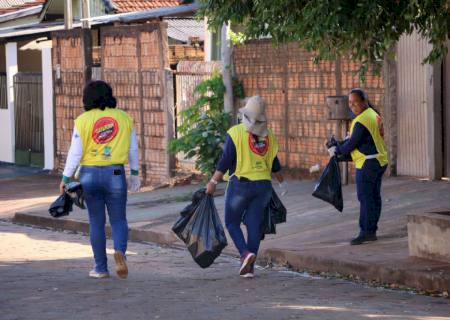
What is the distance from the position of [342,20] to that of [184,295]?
266cm

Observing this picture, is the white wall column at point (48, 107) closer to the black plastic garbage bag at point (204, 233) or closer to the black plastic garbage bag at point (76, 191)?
the black plastic garbage bag at point (76, 191)

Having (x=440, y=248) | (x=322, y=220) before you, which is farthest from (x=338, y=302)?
(x=322, y=220)

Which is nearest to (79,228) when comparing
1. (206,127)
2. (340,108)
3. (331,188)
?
(206,127)

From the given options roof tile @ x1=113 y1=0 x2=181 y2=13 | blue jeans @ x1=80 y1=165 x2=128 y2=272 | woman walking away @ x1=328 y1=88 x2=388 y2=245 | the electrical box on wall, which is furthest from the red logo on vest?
roof tile @ x1=113 y1=0 x2=181 y2=13

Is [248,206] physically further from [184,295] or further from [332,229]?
[332,229]

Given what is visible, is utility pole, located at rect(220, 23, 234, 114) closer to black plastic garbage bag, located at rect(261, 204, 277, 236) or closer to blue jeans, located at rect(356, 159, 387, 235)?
blue jeans, located at rect(356, 159, 387, 235)

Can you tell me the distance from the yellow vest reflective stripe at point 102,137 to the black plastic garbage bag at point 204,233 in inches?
32.7

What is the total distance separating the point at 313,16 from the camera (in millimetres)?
9883

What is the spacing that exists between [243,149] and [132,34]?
455 inches

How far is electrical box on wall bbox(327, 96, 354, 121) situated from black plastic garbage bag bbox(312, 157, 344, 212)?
13.1 ft

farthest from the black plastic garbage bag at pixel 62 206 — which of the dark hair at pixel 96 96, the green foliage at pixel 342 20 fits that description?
the green foliage at pixel 342 20

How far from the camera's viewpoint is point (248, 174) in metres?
10.7

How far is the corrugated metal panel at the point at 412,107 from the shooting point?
15844 millimetres

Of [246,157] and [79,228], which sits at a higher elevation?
[246,157]
